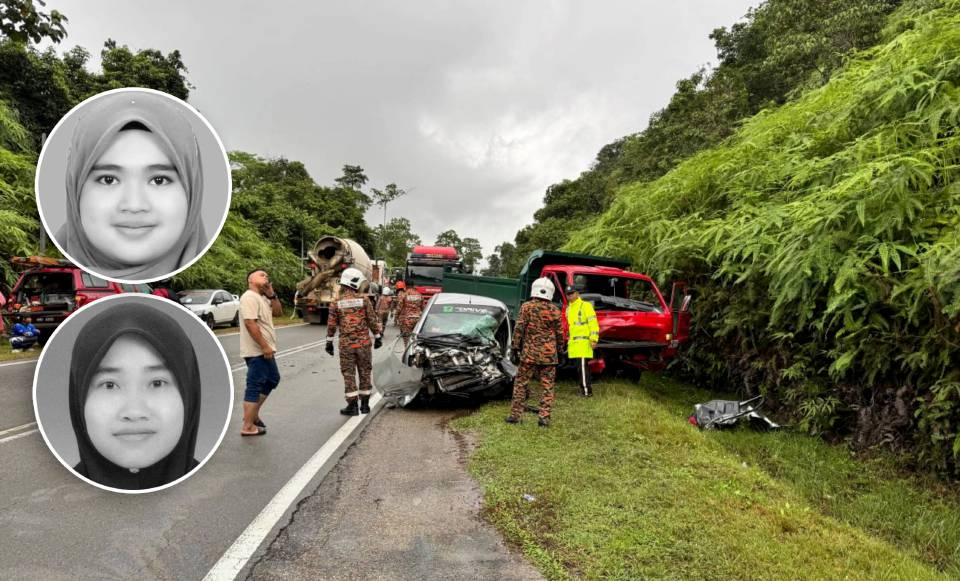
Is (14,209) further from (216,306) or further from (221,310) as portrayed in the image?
(221,310)

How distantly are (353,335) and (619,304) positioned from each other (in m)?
5.12

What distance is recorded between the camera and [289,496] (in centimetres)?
441

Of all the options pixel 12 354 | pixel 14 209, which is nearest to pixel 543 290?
pixel 12 354

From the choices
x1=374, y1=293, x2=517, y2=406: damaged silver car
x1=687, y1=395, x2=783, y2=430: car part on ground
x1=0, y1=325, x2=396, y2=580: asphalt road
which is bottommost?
x1=687, y1=395, x2=783, y2=430: car part on ground

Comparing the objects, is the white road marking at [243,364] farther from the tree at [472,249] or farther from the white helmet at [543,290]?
the tree at [472,249]

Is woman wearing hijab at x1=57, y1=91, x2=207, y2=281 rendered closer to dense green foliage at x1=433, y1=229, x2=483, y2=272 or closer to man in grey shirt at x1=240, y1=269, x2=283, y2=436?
man in grey shirt at x1=240, y1=269, x2=283, y2=436

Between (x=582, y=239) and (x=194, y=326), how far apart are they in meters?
15.9

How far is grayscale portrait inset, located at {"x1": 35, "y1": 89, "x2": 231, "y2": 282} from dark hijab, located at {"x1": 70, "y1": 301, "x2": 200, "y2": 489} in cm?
8

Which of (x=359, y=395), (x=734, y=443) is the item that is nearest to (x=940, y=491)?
(x=734, y=443)

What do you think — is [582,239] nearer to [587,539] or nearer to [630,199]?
[630,199]

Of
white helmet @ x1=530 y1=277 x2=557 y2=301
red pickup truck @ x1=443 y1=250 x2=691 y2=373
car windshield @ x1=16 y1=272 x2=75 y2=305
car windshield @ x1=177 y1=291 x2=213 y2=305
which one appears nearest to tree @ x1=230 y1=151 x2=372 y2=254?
car windshield @ x1=177 y1=291 x2=213 y2=305

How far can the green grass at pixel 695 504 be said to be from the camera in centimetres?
346

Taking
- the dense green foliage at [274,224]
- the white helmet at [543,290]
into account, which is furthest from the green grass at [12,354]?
the white helmet at [543,290]

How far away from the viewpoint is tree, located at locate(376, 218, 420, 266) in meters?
68.4
